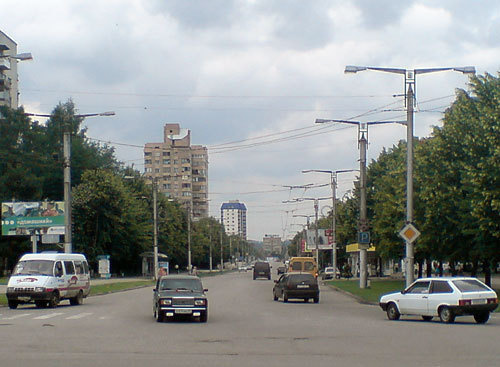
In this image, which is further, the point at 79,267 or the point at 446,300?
the point at 79,267

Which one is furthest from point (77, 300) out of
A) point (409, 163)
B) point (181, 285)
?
point (409, 163)

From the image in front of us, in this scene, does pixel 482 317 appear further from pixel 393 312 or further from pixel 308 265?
pixel 308 265

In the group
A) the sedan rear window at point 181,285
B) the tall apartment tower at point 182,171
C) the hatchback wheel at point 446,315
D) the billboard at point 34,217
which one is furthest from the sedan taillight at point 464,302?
the tall apartment tower at point 182,171

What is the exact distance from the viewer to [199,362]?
14133 millimetres

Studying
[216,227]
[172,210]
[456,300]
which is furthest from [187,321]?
[216,227]

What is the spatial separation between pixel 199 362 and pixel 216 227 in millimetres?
157385

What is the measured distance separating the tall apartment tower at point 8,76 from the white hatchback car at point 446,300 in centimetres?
7296

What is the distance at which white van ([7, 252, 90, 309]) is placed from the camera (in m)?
31.5

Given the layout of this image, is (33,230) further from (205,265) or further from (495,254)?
(205,265)

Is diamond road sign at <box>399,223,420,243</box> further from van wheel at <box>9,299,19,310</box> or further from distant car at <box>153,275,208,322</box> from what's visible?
van wheel at <box>9,299,19,310</box>

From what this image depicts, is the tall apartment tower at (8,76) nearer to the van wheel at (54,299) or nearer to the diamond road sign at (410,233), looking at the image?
the van wheel at (54,299)

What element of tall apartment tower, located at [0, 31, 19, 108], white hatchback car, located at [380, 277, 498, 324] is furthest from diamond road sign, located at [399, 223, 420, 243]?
tall apartment tower, located at [0, 31, 19, 108]

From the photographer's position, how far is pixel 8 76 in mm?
105875

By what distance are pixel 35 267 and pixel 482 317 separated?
18137mm
